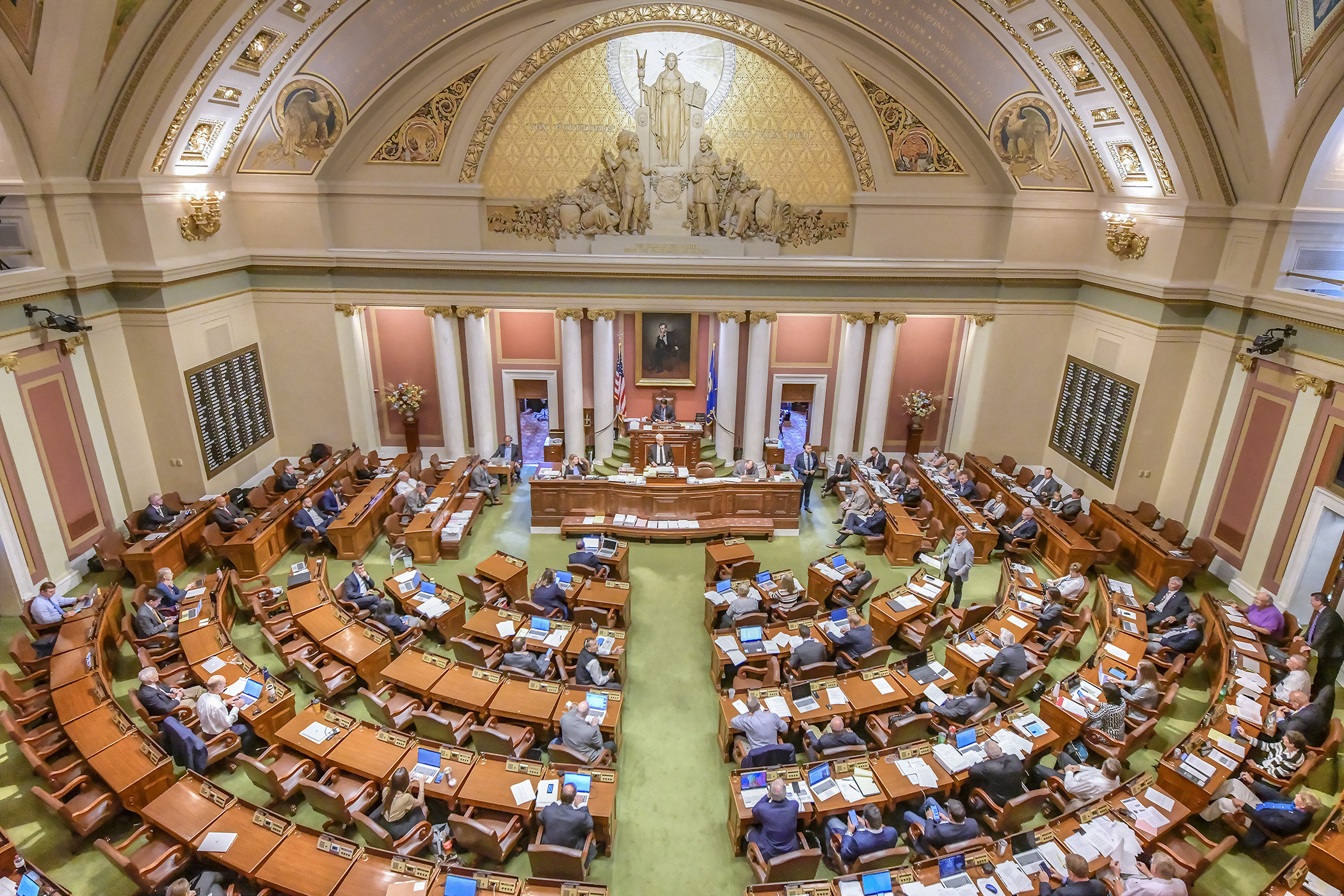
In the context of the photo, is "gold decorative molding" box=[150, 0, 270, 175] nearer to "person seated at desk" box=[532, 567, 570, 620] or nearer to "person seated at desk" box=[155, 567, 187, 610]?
"person seated at desk" box=[155, 567, 187, 610]

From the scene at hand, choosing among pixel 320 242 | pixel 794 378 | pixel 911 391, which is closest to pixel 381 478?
pixel 320 242

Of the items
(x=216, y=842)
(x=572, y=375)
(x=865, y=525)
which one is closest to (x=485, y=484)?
(x=572, y=375)

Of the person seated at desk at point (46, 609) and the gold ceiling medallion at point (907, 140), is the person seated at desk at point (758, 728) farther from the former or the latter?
the gold ceiling medallion at point (907, 140)

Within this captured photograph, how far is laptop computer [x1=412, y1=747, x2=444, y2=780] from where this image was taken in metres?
8.05

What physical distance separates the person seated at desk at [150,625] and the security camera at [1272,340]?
59.3 ft

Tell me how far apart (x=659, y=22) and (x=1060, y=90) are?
834 centimetres

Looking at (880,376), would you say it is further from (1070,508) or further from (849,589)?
(849,589)

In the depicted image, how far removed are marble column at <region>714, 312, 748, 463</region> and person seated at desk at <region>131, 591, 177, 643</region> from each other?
1215cm

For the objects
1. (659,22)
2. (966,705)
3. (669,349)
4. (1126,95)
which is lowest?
(966,705)

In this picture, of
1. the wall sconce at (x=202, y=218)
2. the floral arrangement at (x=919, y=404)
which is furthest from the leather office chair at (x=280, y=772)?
the floral arrangement at (x=919, y=404)

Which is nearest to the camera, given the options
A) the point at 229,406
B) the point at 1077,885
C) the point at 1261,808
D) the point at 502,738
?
the point at 1077,885

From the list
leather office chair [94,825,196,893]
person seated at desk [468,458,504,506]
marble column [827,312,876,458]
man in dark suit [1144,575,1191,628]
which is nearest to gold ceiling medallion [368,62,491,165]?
person seated at desk [468,458,504,506]

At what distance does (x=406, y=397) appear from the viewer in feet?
60.4

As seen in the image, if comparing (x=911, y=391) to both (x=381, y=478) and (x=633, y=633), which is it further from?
(x=381, y=478)
